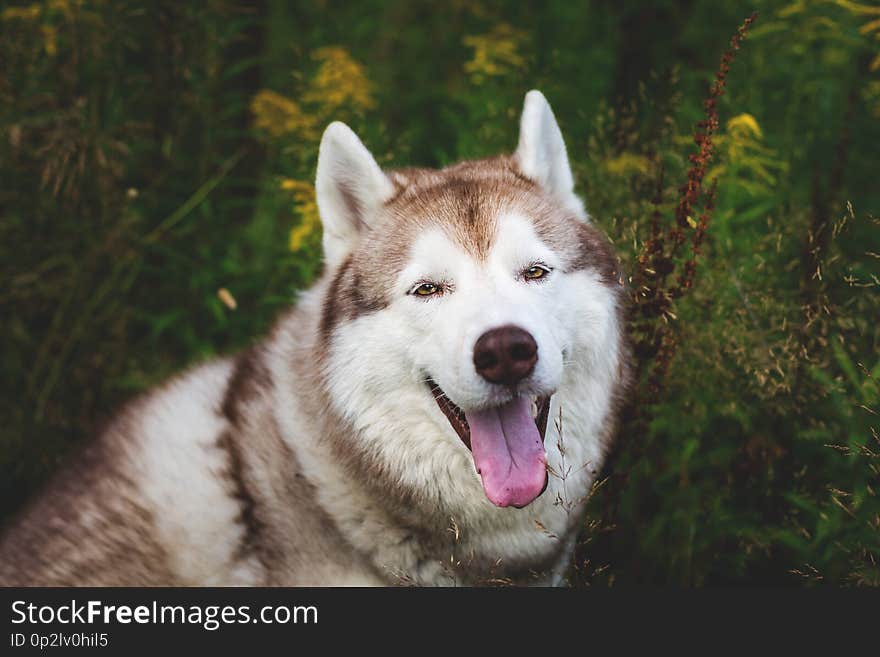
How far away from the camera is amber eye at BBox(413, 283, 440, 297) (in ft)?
9.64

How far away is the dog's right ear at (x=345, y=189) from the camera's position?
10.5 feet

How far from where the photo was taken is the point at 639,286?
3.23 m

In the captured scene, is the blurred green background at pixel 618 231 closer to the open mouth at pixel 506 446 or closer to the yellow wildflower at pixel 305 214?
the yellow wildflower at pixel 305 214

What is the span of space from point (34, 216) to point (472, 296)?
2940 millimetres

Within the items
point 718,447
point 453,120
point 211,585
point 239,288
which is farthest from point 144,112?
point 718,447

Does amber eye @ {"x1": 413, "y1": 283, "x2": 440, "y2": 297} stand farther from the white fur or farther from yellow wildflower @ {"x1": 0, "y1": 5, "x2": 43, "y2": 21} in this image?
yellow wildflower @ {"x1": 0, "y1": 5, "x2": 43, "y2": 21}

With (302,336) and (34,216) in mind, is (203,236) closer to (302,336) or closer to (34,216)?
(34,216)

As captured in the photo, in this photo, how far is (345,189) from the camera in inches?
131

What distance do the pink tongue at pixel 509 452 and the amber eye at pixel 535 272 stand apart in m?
0.43

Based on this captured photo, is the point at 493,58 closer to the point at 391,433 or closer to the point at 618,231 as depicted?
the point at 618,231

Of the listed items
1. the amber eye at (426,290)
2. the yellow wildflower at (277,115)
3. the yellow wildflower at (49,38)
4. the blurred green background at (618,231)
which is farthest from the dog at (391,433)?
the yellow wildflower at (49,38)

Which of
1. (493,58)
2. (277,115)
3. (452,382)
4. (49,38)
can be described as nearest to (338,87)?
(277,115)

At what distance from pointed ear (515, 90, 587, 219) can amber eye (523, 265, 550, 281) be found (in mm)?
538

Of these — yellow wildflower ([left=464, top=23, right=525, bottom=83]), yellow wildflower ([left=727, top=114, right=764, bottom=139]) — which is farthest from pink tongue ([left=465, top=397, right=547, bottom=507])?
yellow wildflower ([left=464, top=23, right=525, bottom=83])
